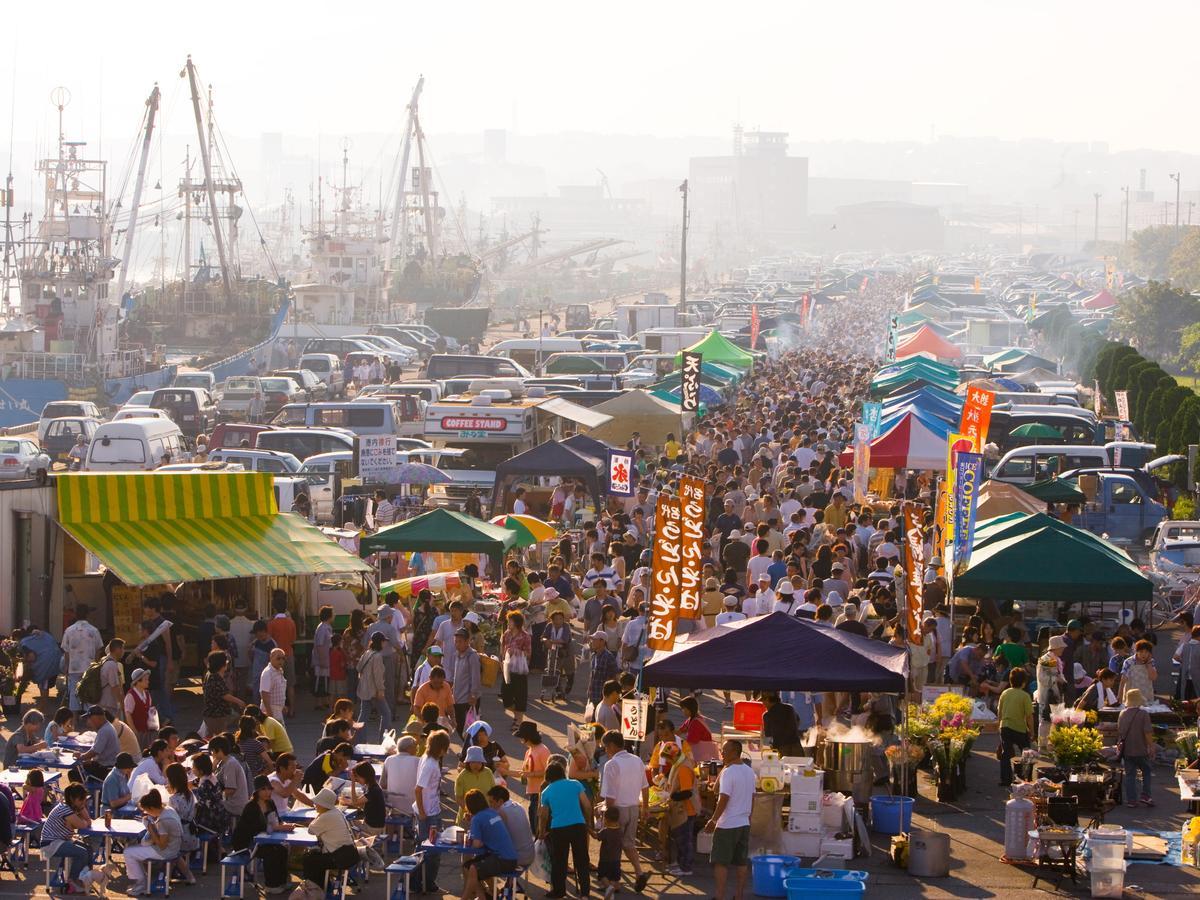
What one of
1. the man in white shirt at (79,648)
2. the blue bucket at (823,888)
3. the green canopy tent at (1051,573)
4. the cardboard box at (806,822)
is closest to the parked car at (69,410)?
the man in white shirt at (79,648)

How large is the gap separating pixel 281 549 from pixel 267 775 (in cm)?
655

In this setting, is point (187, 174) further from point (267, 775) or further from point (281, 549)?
point (267, 775)

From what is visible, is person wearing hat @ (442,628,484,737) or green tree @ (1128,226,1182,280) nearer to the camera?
person wearing hat @ (442,628,484,737)

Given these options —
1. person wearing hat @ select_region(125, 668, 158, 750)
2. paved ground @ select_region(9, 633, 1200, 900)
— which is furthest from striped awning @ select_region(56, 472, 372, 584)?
person wearing hat @ select_region(125, 668, 158, 750)

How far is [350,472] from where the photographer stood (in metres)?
31.0

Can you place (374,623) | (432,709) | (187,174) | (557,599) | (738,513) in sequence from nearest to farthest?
(432,709) → (374,623) → (557,599) → (738,513) → (187,174)

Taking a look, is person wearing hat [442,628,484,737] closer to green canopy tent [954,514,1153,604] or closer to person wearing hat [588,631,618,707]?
person wearing hat [588,631,618,707]

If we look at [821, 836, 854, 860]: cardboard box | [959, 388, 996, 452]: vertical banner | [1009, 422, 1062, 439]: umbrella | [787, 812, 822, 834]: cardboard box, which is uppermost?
[959, 388, 996, 452]: vertical banner

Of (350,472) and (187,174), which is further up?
(187,174)

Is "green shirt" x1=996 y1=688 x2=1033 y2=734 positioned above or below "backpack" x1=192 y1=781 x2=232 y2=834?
above

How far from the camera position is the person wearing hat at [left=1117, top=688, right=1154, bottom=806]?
14.6 meters

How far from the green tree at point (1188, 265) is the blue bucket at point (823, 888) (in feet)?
414

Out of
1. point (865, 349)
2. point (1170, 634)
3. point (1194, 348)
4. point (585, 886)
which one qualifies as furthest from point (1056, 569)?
point (1194, 348)

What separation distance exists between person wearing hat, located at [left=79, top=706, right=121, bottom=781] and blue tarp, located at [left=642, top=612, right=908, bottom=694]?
4.01 meters
